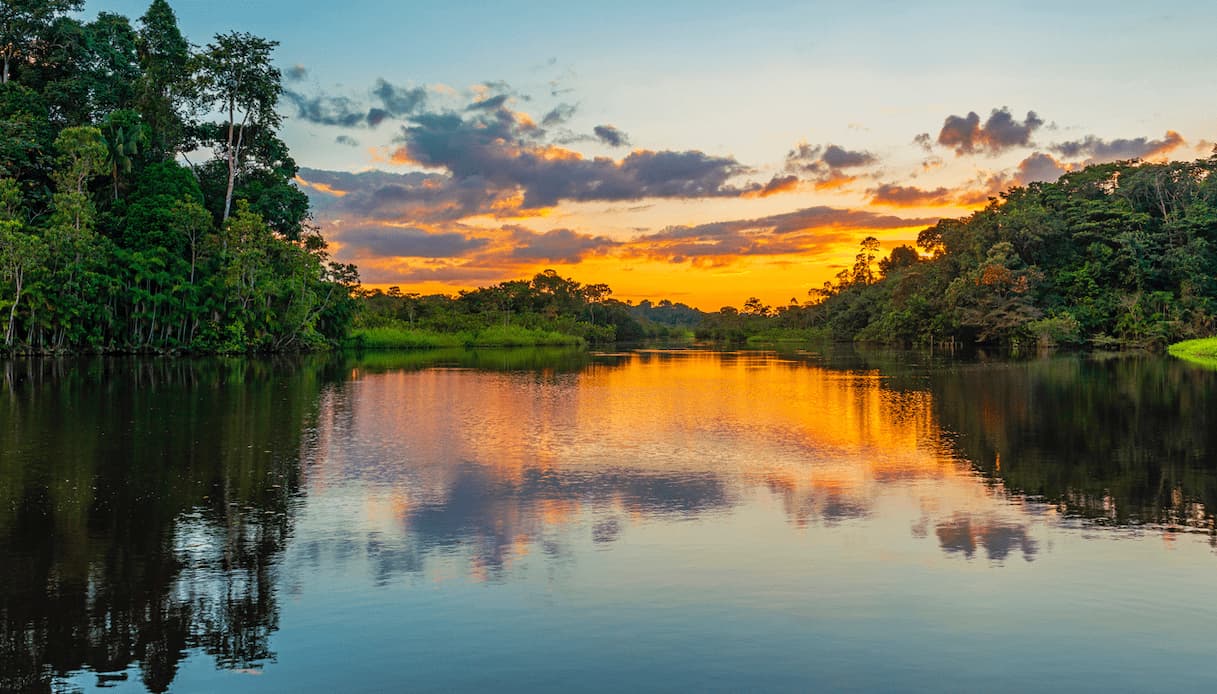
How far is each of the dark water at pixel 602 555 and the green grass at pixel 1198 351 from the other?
116 feet

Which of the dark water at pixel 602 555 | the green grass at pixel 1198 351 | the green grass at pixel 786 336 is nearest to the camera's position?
the dark water at pixel 602 555

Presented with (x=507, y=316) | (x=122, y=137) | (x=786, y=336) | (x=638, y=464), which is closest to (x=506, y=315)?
(x=507, y=316)

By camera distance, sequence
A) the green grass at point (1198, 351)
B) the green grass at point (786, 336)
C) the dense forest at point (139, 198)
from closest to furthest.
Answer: the dense forest at point (139, 198)
the green grass at point (1198, 351)
the green grass at point (786, 336)

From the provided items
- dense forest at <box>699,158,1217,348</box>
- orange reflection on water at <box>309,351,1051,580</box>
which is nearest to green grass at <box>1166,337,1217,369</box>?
dense forest at <box>699,158,1217,348</box>

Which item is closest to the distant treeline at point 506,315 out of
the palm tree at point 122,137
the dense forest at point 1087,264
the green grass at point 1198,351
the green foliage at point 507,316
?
the green foliage at point 507,316

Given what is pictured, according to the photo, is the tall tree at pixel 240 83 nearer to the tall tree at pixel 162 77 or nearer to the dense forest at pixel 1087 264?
the tall tree at pixel 162 77

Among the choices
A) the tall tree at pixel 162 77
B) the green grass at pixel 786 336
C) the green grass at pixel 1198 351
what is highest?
the tall tree at pixel 162 77

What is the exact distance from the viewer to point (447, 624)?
6492 mm

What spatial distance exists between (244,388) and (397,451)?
1399 centimetres

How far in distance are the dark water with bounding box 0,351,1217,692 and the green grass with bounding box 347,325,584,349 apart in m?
54.5

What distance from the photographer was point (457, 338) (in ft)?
272

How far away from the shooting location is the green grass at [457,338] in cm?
7281

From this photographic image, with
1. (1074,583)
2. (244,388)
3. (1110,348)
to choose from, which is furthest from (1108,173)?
(1074,583)

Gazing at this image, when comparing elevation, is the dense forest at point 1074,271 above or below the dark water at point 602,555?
above
